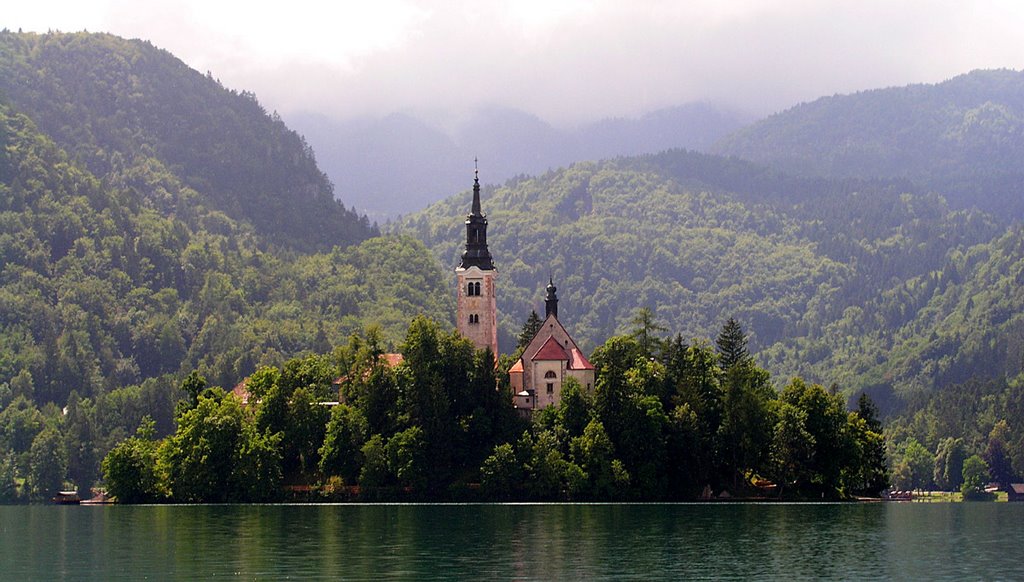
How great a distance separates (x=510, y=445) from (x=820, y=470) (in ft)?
87.5

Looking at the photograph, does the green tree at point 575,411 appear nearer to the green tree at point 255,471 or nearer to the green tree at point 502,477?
the green tree at point 502,477

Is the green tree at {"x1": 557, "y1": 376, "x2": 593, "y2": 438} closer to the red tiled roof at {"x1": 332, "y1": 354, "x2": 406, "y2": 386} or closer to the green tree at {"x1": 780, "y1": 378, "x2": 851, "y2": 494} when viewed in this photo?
the red tiled roof at {"x1": 332, "y1": 354, "x2": 406, "y2": 386}

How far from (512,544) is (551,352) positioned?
2589 inches

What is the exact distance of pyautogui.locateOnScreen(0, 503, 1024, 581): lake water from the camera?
77812 millimetres

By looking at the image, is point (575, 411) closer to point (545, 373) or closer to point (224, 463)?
point (545, 373)

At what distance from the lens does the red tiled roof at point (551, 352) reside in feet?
515

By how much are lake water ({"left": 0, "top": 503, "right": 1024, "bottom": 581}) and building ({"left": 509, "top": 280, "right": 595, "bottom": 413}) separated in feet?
75.5

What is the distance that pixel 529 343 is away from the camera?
6649 inches

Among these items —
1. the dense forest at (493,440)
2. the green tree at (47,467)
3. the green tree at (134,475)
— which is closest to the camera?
the dense forest at (493,440)

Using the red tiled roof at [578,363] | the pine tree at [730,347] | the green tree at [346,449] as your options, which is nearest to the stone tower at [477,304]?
the red tiled roof at [578,363]

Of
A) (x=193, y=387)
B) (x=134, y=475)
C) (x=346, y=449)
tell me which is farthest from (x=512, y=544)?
(x=193, y=387)

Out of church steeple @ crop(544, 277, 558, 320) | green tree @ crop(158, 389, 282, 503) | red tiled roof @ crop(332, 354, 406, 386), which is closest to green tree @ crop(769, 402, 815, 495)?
church steeple @ crop(544, 277, 558, 320)

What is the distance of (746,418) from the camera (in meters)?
146

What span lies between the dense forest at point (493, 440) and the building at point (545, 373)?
145 inches
